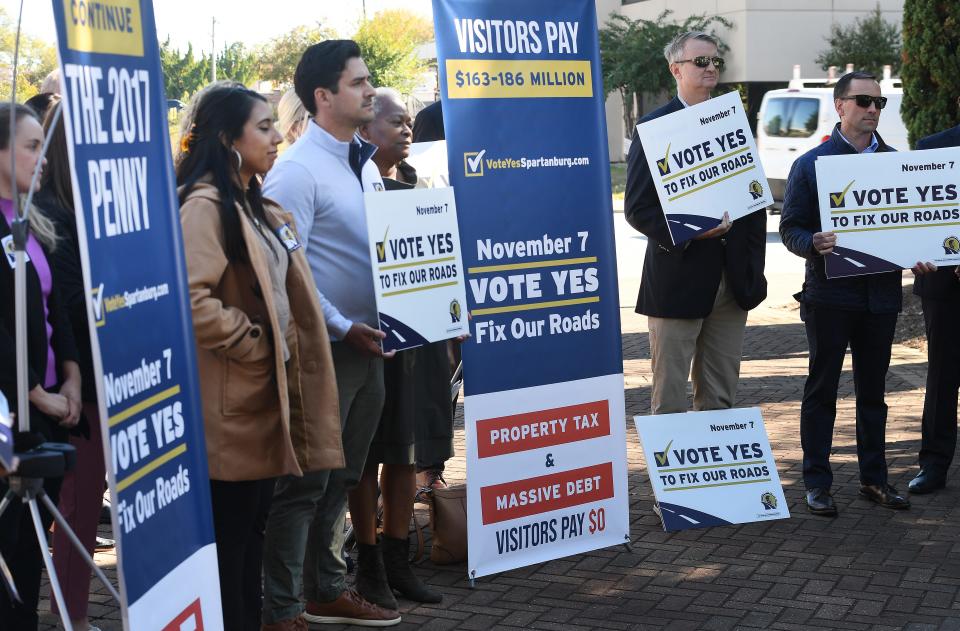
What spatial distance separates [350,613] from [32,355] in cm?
164

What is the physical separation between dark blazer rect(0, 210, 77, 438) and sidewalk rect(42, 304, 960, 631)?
4.39 ft

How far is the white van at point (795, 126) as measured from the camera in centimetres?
2247

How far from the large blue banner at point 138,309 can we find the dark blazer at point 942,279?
4337 millimetres

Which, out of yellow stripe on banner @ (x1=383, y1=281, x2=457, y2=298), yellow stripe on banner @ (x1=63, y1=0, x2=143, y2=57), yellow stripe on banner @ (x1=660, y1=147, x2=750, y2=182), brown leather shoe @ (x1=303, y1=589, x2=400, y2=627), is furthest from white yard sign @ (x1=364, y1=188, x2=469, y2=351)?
yellow stripe on banner @ (x1=63, y1=0, x2=143, y2=57)

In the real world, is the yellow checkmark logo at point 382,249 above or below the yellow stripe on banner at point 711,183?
below

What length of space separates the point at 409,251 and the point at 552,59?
1242 millimetres

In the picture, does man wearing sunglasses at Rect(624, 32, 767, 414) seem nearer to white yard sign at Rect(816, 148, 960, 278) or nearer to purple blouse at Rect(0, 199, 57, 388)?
white yard sign at Rect(816, 148, 960, 278)

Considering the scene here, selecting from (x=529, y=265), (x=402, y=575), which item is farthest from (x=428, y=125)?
(x=402, y=575)

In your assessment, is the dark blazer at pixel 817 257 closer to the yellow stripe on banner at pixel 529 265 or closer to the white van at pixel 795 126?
the yellow stripe on banner at pixel 529 265

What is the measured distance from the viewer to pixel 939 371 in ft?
21.0

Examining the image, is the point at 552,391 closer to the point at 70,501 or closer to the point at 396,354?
the point at 396,354

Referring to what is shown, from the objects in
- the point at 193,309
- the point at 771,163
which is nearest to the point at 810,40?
the point at 771,163

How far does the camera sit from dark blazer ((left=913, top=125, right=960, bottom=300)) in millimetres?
6207

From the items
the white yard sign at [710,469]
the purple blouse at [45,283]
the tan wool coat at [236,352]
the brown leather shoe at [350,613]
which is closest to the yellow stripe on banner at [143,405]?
the tan wool coat at [236,352]
